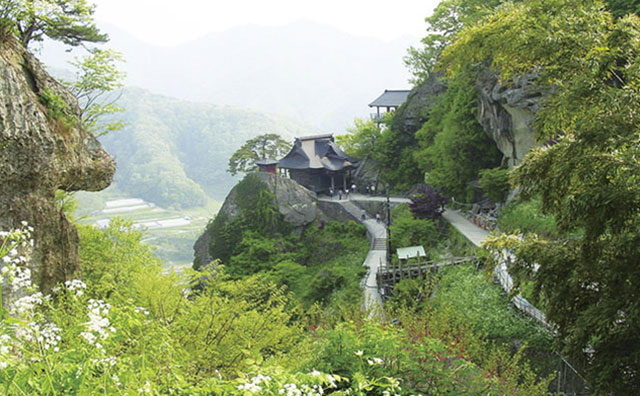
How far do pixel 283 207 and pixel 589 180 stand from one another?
22034mm

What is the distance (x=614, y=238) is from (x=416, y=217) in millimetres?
16477

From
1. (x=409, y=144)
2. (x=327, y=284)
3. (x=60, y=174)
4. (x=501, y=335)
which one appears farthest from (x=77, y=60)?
(x=409, y=144)

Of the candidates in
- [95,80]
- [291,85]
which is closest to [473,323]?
[95,80]

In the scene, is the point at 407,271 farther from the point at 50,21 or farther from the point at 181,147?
the point at 181,147

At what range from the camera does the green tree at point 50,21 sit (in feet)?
31.9

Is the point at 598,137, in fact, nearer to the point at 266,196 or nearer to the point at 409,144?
the point at 266,196

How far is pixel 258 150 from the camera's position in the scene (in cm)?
3497

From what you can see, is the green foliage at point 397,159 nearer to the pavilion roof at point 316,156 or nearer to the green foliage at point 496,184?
the pavilion roof at point 316,156

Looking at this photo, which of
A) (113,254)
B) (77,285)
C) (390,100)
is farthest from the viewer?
(390,100)

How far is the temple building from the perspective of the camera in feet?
103

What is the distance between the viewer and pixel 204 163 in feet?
295

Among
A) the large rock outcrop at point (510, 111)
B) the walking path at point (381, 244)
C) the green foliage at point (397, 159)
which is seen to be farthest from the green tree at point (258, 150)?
the large rock outcrop at point (510, 111)

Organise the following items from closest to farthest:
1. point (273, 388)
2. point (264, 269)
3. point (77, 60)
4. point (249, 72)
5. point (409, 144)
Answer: point (273, 388), point (77, 60), point (264, 269), point (409, 144), point (249, 72)

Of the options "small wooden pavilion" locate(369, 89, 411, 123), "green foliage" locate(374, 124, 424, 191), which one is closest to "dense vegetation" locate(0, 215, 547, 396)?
"green foliage" locate(374, 124, 424, 191)
